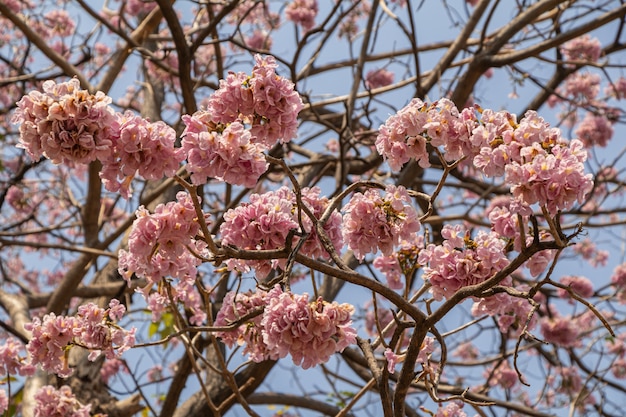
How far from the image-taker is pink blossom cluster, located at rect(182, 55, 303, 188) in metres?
1.44

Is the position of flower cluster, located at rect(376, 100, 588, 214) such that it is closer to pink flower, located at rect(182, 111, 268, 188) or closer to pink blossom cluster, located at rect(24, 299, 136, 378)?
pink flower, located at rect(182, 111, 268, 188)

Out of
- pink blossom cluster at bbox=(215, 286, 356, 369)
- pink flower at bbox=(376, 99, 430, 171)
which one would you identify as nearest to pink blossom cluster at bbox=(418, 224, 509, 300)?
pink flower at bbox=(376, 99, 430, 171)

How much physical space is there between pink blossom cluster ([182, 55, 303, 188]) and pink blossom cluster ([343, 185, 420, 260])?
0.88 feet

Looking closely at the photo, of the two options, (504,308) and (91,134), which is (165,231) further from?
(504,308)

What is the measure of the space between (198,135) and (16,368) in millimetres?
1638

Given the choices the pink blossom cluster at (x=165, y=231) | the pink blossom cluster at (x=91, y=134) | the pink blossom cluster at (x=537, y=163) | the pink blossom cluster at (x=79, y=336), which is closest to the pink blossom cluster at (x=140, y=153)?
the pink blossom cluster at (x=91, y=134)

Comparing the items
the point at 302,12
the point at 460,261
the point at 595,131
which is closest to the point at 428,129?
the point at 460,261

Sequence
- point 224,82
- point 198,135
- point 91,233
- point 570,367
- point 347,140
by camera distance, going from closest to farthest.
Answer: point 198,135
point 224,82
point 347,140
point 91,233
point 570,367

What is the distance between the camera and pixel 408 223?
1743 millimetres

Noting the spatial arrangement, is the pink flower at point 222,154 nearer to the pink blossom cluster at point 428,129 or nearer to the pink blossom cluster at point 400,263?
the pink blossom cluster at point 428,129

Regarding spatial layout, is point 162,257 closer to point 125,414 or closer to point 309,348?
point 309,348

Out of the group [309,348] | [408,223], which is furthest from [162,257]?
[408,223]

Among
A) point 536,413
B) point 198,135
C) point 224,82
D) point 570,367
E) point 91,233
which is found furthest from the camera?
point 570,367

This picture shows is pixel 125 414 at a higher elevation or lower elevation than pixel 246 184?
higher
